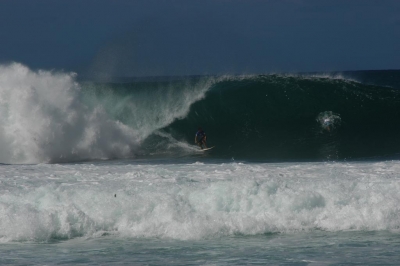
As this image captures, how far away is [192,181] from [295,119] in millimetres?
11344

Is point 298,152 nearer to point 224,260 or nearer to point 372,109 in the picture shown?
point 372,109

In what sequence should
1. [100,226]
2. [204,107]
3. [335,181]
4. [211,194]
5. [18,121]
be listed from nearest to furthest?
1. [100,226]
2. [211,194]
3. [335,181]
4. [18,121]
5. [204,107]

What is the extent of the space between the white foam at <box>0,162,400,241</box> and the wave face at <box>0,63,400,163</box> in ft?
20.8

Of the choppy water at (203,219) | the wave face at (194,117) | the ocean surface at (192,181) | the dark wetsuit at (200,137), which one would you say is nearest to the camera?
the choppy water at (203,219)

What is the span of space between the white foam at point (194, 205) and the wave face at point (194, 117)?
6.34m

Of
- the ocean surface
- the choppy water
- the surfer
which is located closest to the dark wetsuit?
the surfer

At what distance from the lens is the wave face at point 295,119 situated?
18.1 meters

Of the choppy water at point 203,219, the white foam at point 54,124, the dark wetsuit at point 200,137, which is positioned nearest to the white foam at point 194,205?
the choppy water at point 203,219

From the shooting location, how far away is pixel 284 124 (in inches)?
829

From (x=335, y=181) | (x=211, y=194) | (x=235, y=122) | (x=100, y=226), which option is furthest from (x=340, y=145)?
(x=100, y=226)

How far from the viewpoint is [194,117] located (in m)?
21.9

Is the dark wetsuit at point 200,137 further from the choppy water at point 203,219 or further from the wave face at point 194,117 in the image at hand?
the choppy water at point 203,219

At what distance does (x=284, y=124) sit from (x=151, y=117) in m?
4.63

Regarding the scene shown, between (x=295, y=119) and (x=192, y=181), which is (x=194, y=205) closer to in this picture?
(x=192, y=181)
